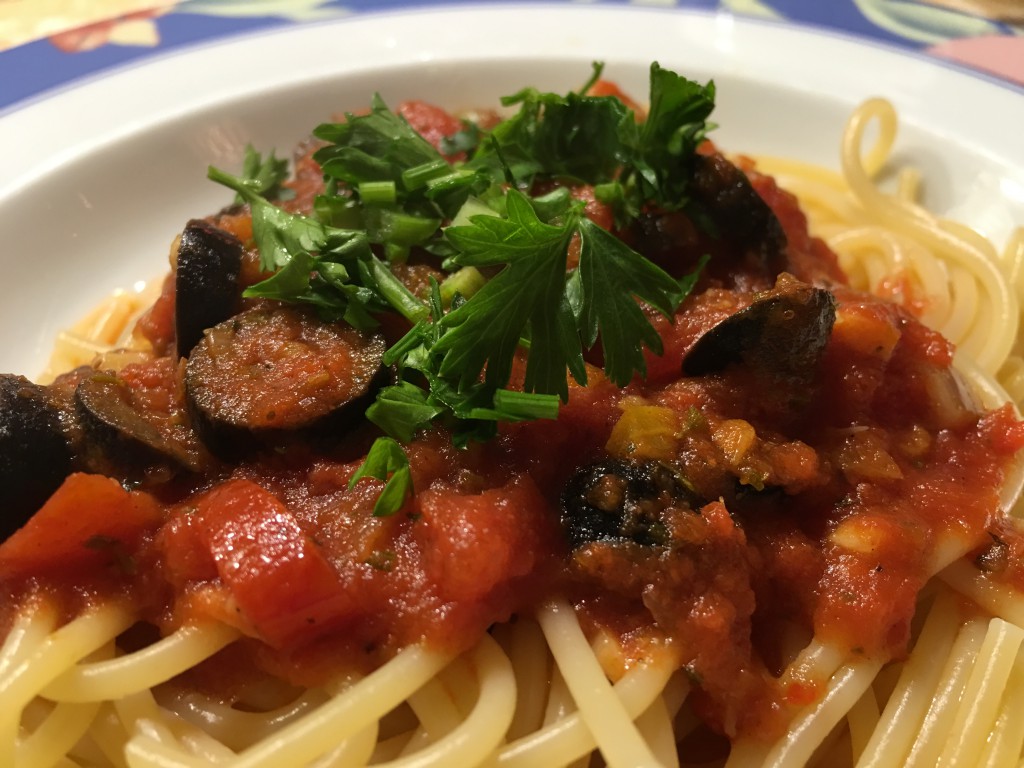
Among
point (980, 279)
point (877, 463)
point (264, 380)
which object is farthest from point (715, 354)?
point (980, 279)

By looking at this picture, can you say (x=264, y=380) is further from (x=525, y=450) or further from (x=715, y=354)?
(x=715, y=354)

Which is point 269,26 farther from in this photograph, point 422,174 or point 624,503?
point 624,503

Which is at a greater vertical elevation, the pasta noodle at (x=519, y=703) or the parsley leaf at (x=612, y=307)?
the parsley leaf at (x=612, y=307)

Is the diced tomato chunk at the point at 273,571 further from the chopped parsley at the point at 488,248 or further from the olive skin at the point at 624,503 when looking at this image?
the olive skin at the point at 624,503

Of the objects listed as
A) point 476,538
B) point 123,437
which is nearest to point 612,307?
point 476,538

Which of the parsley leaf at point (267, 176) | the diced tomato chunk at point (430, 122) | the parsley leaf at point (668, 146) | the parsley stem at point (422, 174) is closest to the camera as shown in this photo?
the parsley stem at point (422, 174)

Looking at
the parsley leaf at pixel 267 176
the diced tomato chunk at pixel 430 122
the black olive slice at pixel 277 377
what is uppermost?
the diced tomato chunk at pixel 430 122

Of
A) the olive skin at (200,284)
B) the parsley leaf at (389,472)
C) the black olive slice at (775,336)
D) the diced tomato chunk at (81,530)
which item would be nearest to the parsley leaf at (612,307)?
the black olive slice at (775,336)

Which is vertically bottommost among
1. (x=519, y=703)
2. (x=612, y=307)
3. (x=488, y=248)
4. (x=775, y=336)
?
(x=519, y=703)
